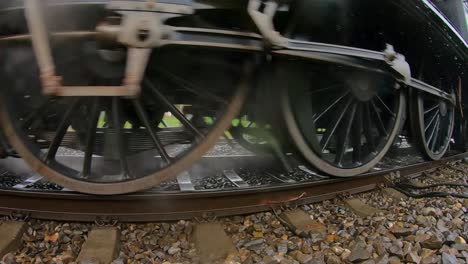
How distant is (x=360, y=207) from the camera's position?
269 cm

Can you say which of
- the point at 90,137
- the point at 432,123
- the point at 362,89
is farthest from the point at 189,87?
the point at 432,123

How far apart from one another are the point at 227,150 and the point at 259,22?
255 centimetres

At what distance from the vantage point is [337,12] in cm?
274

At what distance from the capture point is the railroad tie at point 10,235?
1.94m

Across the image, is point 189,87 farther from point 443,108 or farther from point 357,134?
point 443,108

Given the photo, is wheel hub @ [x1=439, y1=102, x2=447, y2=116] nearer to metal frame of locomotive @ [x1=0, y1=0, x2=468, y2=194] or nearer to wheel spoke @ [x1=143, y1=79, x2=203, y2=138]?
metal frame of locomotive @ [x1=0, y1=0, x2=468, y2=194]

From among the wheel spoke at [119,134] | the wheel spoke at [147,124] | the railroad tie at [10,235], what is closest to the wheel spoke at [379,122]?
the wheel spoke at [147,124]

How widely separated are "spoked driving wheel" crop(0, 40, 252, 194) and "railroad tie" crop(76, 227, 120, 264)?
223 millimetres

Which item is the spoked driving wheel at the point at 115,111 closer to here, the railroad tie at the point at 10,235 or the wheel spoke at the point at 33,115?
the wheel spoke at the point at 33,115

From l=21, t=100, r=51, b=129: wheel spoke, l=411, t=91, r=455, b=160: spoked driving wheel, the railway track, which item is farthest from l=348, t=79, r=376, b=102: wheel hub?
l=21, t=100, r=51, b=129: wheel spoke

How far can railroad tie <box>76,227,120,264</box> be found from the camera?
6.17ft

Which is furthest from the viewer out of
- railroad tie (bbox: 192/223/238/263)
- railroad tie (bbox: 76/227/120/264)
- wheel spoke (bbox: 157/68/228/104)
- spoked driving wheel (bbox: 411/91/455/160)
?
spoked driving wheel (bbox: 411/91/455/160)

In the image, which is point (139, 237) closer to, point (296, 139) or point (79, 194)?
point (79, 194)

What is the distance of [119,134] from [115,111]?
16cm
